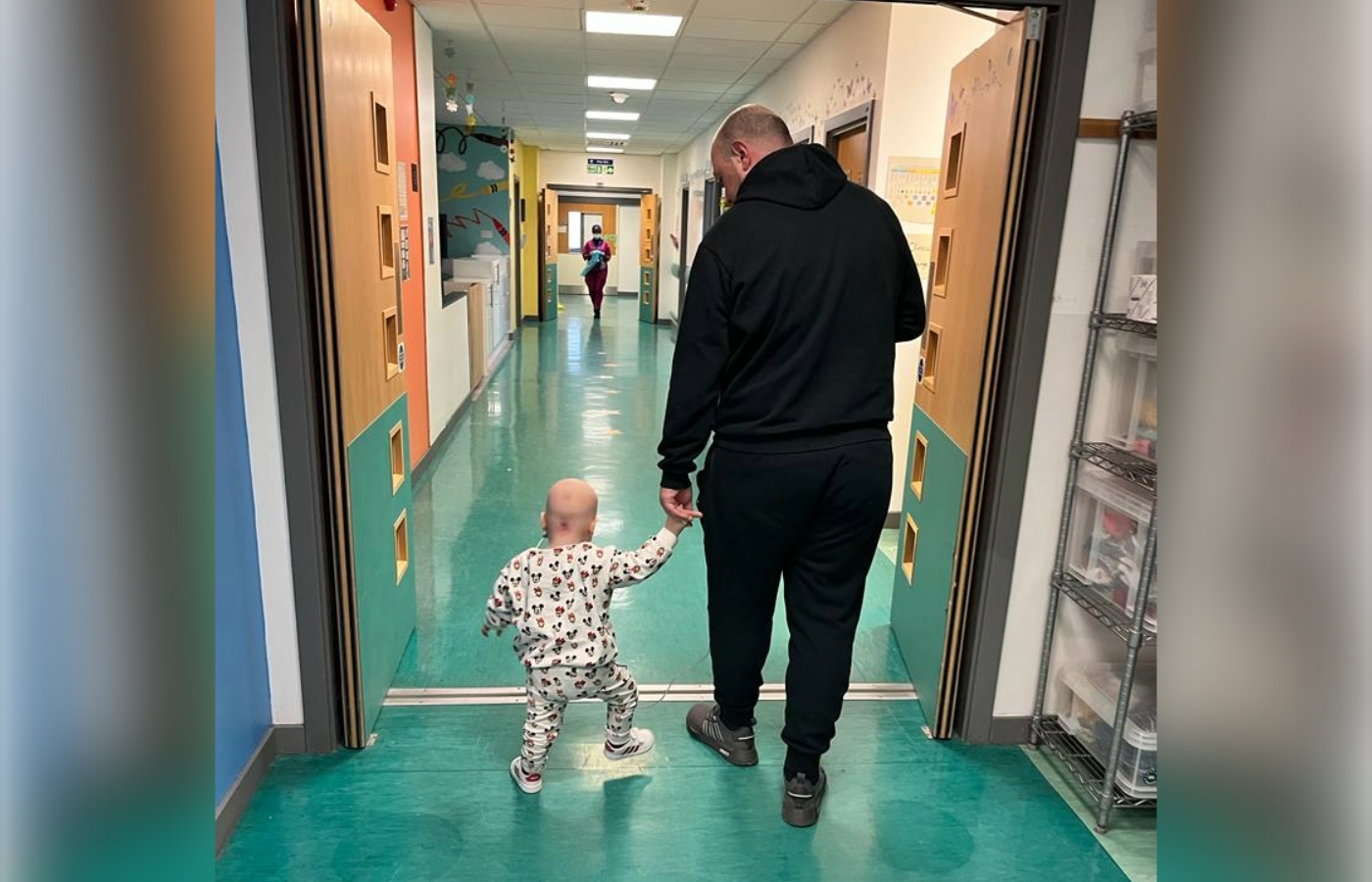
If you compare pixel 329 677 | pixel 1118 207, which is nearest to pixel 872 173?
pixel 1118 207

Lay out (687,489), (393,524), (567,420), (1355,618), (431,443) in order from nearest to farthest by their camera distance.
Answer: (1355,618) → (687,489) → (393,524) → (431,443) → (567,420)

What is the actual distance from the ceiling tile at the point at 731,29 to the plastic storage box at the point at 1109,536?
12.1 ft

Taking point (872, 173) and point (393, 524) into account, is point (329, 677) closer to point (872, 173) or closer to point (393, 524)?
point (393, 524)

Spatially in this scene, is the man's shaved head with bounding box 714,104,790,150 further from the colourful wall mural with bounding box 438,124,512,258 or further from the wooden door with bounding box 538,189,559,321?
the wooden door with bounding box 538,189,559,321

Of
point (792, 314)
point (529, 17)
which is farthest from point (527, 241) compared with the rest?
point (792, 314)

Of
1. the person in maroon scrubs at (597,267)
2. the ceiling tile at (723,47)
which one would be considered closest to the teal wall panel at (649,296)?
the person in maroon scrubs at (597,267)

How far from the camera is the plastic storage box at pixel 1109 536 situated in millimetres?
2158

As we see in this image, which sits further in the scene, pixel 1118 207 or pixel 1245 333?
pixel 1118 207

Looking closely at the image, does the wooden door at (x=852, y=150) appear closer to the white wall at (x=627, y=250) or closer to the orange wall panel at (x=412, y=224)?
the orange wall panel at (x=412, y=224)

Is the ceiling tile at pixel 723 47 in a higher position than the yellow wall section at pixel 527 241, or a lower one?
higher

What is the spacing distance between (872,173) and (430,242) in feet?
9.70

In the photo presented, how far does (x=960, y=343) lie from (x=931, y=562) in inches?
27.7

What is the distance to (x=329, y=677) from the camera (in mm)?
2322

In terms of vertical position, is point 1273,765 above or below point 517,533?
above
